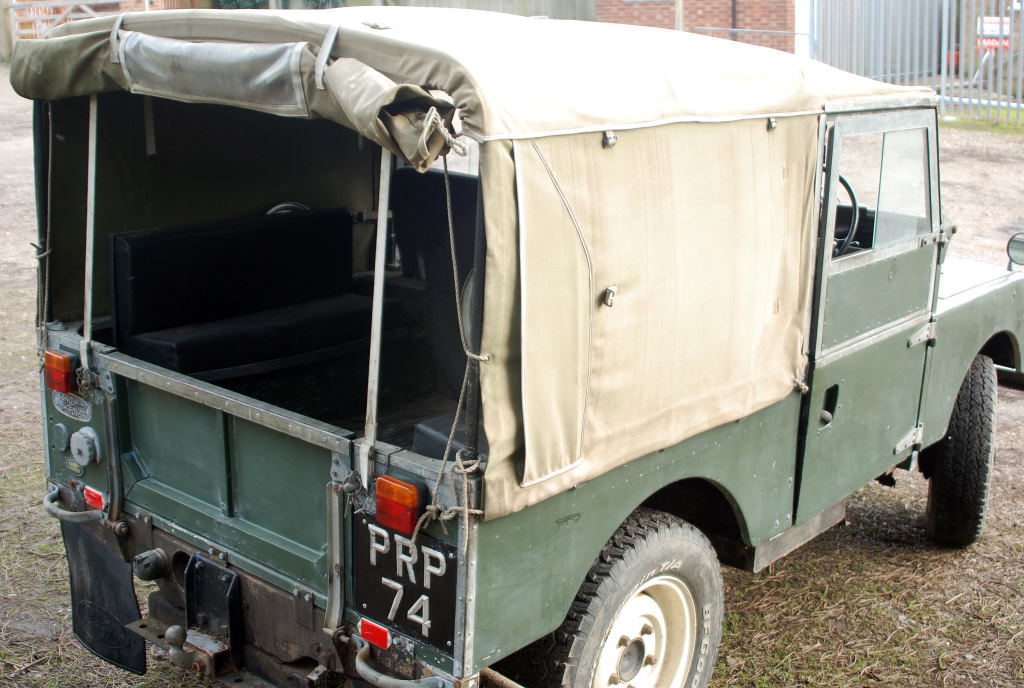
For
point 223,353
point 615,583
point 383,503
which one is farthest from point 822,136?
point 223,353

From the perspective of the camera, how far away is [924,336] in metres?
4.38

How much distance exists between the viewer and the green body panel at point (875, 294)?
150 inches

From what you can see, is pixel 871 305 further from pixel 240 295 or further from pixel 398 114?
pixel 240 295

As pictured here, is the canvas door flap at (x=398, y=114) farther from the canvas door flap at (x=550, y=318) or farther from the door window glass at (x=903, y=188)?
the door window glass at (x=903, y=188)

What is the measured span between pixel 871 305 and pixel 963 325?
919mm

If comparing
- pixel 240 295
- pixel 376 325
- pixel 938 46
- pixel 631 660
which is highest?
pixel 938 46

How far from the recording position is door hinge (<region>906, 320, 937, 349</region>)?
14.1 feet

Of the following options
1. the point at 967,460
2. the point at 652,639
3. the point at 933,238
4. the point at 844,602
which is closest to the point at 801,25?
the point at 967,460

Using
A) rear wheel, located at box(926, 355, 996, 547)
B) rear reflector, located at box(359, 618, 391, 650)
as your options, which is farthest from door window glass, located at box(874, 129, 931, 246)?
rear reflector, located at box(359, 618, 391, 650)

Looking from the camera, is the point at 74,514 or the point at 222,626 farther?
the point at 74,514

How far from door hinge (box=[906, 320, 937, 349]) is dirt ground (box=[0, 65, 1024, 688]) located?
3.86 feet

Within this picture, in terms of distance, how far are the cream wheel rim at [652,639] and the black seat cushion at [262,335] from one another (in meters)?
1.60

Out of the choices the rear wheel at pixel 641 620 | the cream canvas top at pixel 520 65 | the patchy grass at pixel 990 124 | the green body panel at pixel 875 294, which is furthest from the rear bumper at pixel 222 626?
the patchy grass at pixel 990 124

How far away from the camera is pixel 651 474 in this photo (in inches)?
128
